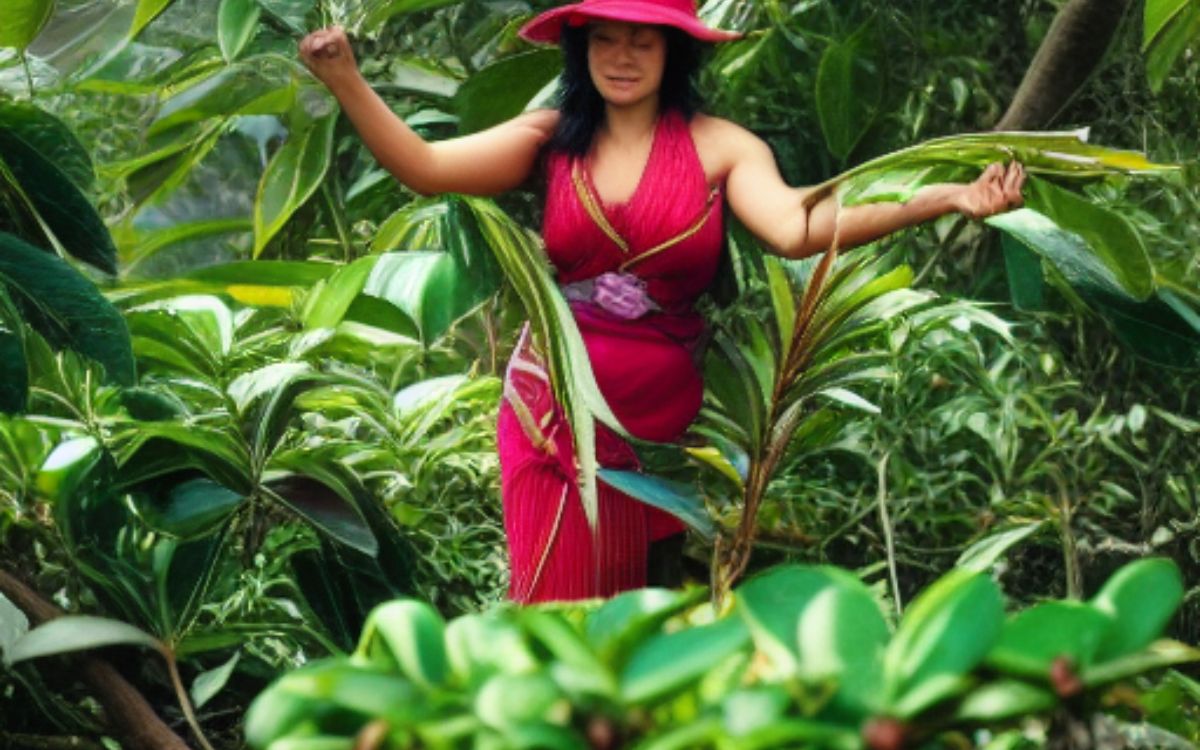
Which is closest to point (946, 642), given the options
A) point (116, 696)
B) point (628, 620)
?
point (628, 620)

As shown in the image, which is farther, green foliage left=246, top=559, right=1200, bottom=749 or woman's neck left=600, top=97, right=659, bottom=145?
woman's neck left=600, top=97, right=659, bottom=145

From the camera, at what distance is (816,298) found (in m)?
1.90

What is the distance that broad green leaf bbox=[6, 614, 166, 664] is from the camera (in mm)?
1966

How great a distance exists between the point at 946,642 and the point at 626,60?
1082 millimetres

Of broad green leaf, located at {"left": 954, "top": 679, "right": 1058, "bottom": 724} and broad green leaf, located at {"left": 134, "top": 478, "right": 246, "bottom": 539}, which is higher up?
broad green leaf, located at {"left": 954, "top": 679, "right": 1058, "bottom": 724}

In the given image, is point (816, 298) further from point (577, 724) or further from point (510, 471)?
point (577, 724)

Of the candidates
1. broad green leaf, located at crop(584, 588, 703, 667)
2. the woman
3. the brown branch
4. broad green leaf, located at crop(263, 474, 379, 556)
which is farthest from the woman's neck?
broad green leaf, located at crop(584, 588, 703, 667)

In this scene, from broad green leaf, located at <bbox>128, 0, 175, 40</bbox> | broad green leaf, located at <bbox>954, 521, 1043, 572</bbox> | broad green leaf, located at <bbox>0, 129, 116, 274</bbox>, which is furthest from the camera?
broad green leaf, located at <bbox>128, 0, 175, 40</bbox>

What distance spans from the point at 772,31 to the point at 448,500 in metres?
0.81

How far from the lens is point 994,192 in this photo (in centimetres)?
180

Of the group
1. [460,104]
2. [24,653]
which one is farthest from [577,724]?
[460,104]

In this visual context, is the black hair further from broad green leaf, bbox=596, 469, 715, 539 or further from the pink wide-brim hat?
broad green leaf, bbox=596, 469, 715, 539

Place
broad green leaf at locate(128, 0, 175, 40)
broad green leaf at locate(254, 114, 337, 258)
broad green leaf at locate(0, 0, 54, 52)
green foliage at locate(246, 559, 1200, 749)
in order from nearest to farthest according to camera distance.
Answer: green foliage at locate(246, 559, 1200, 749), broad green leaf at locate(0, 0, 54, 52), broad green leaf at locate(128, 0, 175, 40), broad green leaf at locate(254, 114, 337, 258)

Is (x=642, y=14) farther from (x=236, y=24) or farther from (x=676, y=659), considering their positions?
(x=676, y=659)
